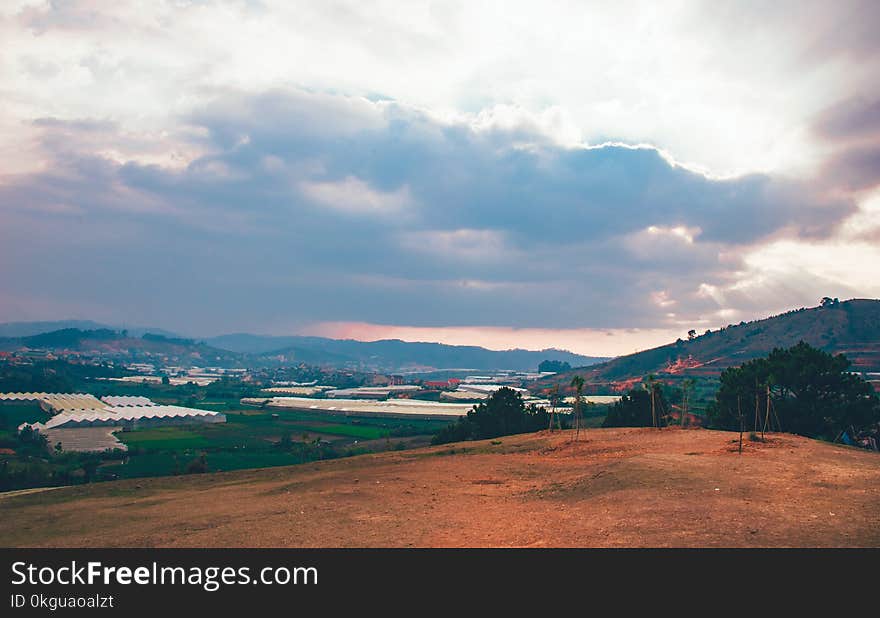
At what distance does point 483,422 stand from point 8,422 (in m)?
104

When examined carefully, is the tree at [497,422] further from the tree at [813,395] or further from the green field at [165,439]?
the green field at [165,439]

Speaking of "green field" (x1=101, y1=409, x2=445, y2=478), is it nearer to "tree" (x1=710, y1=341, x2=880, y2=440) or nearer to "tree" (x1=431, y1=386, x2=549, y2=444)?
"tree" (x1=431, y1=386, x2=549, y2=444)

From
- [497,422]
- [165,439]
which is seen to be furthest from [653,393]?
[165,439]

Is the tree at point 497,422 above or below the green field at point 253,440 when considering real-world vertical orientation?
above

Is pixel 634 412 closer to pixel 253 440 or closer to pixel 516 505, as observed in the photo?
pixel 516 505

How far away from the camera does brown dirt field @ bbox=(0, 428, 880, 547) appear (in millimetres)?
19266

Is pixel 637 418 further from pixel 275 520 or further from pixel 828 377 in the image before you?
pixel 275 520

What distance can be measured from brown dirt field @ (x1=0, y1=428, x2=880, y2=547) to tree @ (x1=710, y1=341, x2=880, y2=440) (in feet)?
53.4

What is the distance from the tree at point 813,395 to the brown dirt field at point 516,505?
641 inches

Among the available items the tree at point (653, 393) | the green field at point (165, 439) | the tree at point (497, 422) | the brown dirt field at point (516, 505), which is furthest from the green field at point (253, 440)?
the brown dirt field at point (516, 505)

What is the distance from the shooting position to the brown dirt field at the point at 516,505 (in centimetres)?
1927

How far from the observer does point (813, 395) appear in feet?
197
